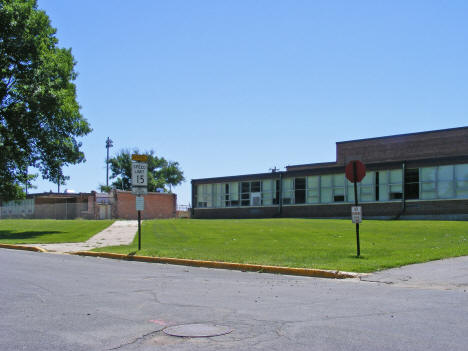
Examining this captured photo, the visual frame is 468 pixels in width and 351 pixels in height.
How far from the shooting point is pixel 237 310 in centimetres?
754

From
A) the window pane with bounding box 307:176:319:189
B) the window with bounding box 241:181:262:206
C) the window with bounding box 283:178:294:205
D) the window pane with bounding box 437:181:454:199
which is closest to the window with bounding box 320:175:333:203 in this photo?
the window pane with bounding box 307:176:319:189

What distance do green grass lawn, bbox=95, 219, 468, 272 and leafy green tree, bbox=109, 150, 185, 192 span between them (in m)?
69.8

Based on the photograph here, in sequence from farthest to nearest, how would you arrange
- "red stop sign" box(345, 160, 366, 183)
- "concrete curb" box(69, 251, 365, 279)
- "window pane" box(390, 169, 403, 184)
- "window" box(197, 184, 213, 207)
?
"window" box(197, 184, 213, 207)
"window pane" box(390, 169, 403, 184)
"red stop sign" box(345, 160, 366, 183)
"concrete curb" box(69, 251, 365, 279)

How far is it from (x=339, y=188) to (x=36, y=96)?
25.2m

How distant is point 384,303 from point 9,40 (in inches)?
1056

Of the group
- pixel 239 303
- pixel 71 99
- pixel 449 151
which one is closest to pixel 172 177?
pixel 449 151

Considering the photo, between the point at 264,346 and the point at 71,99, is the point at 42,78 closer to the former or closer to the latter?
the point at 71,99

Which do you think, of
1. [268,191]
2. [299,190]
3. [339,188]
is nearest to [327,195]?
[339,188]

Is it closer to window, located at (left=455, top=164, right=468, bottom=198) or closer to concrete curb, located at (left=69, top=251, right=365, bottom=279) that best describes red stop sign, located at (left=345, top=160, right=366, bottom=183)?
concrete curb, located at (left=69, top=251, right=365, bottom=279)

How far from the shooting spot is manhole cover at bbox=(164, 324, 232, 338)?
6039mm

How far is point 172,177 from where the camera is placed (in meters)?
99.9

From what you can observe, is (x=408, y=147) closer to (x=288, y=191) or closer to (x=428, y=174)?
(x=288, y=191)

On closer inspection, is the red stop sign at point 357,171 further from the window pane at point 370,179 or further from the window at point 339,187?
the window at point 339,187

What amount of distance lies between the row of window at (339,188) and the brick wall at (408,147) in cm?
1473
